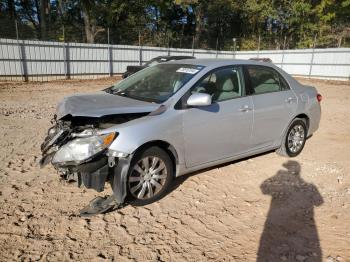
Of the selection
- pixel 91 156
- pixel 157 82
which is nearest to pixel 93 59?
pixel 157 82

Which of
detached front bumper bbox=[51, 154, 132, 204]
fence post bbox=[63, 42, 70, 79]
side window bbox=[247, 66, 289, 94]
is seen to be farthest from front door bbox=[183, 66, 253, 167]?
fence post bbox=[63, 42, 70, 79]

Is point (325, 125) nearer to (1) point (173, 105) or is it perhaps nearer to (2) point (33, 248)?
(1) point (173, 105)

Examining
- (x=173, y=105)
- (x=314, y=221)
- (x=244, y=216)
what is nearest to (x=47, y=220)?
(x=173, y=105)

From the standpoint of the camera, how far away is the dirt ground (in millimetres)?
2949

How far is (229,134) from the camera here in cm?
433

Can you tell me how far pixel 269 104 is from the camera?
4805 mm

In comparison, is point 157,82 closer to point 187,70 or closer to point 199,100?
point 187,70

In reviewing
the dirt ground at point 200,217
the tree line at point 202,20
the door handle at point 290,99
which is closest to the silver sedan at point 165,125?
the door handle at point 290,99

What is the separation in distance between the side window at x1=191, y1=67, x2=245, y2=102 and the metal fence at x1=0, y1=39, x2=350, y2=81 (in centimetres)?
1395

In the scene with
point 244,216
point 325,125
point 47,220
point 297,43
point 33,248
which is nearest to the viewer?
Result: point 33,248

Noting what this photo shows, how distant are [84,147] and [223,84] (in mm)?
2077

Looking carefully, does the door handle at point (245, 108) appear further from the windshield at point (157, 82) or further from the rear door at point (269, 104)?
the windshield at point (157, 82)

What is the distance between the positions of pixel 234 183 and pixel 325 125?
16.0 ft

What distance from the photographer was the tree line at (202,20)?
1138 inches
